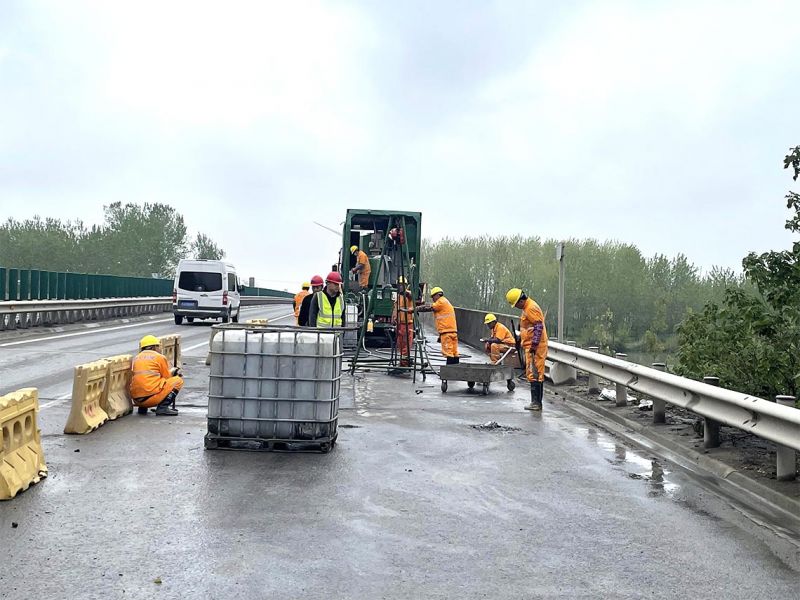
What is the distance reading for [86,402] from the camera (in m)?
10.1

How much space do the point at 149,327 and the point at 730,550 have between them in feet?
96.3

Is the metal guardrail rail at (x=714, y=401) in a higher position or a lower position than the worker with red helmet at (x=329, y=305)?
lower

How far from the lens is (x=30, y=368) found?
1666cm

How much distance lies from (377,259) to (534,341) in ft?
33.8

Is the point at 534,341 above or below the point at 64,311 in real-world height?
above

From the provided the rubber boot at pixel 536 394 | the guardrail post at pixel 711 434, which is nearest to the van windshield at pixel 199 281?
the rubber boot at pixel 536 394

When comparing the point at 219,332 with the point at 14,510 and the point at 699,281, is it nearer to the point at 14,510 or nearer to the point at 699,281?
the point at 14,510

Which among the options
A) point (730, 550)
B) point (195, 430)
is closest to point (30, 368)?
point (195, 430)

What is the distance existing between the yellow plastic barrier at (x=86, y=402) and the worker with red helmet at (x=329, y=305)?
115 inches

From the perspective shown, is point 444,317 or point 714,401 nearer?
point 714,401

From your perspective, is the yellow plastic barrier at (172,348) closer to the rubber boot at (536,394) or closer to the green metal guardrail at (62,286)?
the rubber boot at (536,394)

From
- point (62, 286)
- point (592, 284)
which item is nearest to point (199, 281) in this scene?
point (62, 286)

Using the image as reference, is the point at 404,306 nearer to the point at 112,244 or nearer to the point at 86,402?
the point at 86,402

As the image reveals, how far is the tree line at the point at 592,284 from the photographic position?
9150 cm
